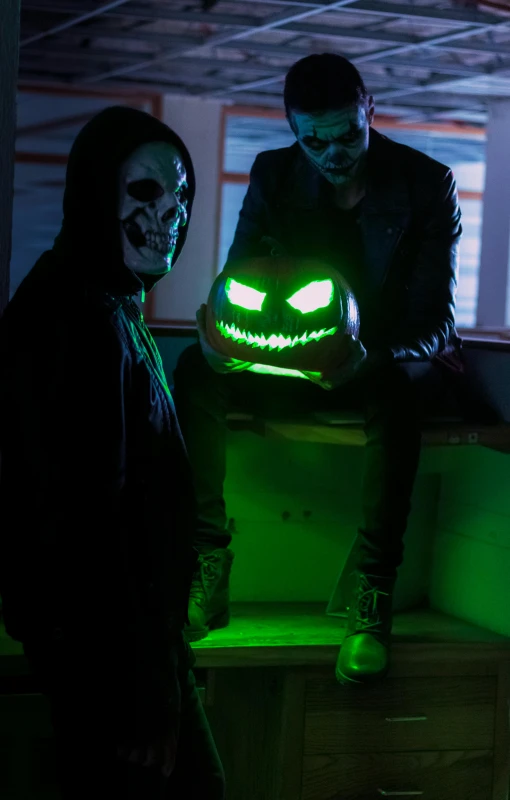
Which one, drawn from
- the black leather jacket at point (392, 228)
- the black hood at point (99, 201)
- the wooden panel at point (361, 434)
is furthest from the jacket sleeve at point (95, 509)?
the black leather jacket at point (392, 228)

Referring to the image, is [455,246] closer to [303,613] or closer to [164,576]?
[303,613]

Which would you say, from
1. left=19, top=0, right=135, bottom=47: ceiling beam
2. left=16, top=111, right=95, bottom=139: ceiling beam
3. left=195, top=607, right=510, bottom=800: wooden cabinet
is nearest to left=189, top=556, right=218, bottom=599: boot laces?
left=195, top=607, right=510, bottom=800: wooden cabinet

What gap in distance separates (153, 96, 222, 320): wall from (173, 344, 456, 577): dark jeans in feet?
27.5

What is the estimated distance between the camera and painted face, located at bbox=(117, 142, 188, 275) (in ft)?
6.11

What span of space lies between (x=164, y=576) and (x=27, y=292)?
0.46 metres

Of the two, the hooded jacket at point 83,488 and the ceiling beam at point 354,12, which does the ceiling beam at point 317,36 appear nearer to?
the ceiling beam at point 354,12

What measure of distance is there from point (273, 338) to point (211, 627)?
732mm

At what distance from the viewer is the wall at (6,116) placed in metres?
2.18

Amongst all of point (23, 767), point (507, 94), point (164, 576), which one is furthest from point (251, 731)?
point (507, 94)

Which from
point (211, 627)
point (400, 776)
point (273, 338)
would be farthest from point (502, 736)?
point (273, 338)

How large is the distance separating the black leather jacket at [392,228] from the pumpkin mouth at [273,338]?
30 centimetres

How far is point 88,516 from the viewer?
63.7 inches

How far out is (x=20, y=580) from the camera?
64.9 inches

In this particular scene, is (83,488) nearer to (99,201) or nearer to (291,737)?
(99,201)
